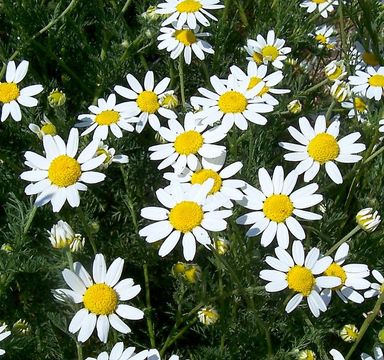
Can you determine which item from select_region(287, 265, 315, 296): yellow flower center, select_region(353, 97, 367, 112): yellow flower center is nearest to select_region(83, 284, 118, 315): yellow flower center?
select_region(287, 265, 315, 296): yellow flower center

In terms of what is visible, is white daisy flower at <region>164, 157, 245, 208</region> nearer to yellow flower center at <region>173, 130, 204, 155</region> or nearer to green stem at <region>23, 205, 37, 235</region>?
yellow flower center at <region>173, 130, 204, 155</region>

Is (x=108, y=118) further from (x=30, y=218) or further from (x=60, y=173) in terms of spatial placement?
(x=30, y=218)

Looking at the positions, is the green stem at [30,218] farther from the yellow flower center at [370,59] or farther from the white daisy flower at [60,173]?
the yellow flower center at [370,59]

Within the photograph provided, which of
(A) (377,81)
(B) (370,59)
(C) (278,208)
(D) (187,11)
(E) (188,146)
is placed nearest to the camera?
(C) (278,208)

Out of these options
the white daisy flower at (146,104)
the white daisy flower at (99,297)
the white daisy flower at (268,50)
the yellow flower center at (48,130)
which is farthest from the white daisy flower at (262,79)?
the white daisy flower at (99,297)

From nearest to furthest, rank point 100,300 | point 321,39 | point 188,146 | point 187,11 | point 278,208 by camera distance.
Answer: point 100,300
point 278,208
point 188,146
point 187,11
point 321,39

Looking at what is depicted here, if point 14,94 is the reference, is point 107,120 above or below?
below

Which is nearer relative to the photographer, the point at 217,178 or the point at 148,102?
Result: the point at 217,178

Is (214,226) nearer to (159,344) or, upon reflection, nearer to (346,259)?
(346,259)

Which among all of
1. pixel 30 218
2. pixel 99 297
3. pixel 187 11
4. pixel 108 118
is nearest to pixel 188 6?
pixel 187 11
